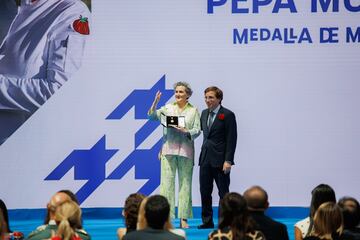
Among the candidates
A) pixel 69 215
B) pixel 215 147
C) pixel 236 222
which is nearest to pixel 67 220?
pixel 69 215

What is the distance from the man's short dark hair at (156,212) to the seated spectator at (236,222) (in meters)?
0.24

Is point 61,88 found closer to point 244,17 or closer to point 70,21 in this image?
point 70,21

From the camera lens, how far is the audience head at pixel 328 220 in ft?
14.6

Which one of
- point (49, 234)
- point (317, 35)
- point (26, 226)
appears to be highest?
point (317, 35)

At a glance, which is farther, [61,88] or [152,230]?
[61,88]

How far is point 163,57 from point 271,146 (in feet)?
4.64

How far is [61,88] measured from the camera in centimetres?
930

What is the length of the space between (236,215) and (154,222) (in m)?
0.39

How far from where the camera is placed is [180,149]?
792 centimetres

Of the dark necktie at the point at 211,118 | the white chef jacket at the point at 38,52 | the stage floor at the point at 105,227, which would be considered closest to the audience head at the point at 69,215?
the stage floor at the point at 105,227

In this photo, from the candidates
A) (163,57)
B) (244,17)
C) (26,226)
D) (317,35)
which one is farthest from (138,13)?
(26,226)

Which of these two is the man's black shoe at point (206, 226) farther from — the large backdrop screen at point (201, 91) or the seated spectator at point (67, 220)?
the seated spectator at point (67, 220)

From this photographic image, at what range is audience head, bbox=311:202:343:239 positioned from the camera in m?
4.45

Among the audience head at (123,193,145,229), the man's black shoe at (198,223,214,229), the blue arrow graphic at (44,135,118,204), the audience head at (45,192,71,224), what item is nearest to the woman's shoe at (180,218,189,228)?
the man's black shoe at (198,223,214,229)
